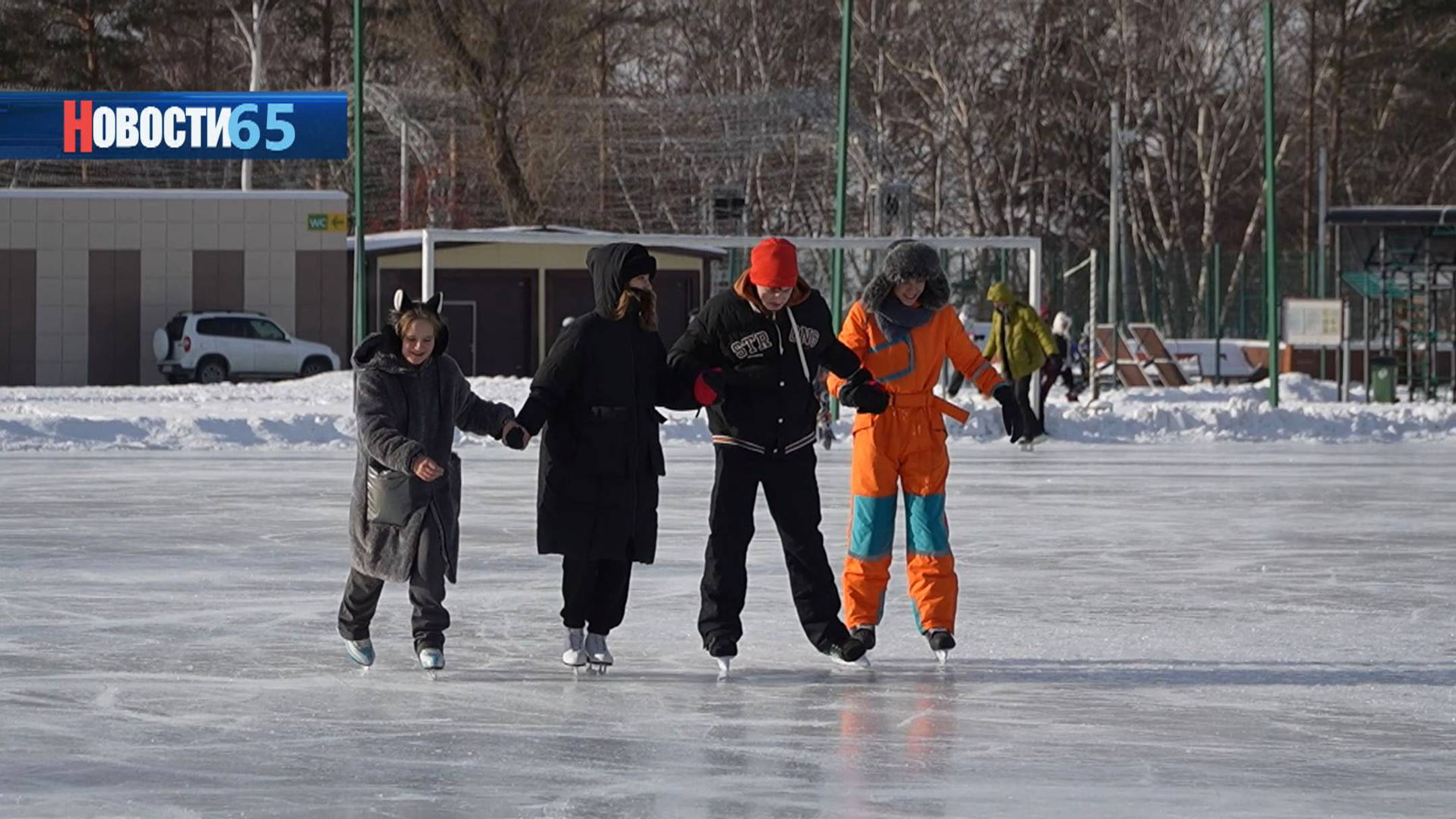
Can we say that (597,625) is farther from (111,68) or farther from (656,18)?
(111,68)

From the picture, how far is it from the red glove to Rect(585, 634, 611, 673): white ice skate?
74 centimetres

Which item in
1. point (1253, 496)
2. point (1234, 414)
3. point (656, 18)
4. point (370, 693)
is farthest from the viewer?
point (656, 18)

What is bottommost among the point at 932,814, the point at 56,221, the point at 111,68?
the point at 932,814

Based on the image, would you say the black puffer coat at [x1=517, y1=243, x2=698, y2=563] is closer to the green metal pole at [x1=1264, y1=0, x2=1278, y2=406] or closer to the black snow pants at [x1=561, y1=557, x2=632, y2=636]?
the black snow pants at [x1=561, y1=557, x2=632, y2=636]

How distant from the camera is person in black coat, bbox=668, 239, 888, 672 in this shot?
6531 mm

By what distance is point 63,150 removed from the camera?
97.7 ft

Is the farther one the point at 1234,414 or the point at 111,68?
the point at 111,68

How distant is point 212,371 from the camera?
30.8 meters

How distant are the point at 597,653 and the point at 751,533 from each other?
0.54 metres

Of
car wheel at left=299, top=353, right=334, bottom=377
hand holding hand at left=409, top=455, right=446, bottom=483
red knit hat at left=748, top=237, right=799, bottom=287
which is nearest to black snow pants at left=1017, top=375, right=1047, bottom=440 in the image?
red knit hat at left=748, top=237, right=799, bottom=287

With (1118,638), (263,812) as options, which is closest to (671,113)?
(1118,638)

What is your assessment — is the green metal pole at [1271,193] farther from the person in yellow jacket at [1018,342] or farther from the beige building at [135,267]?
the beige building at [135,267]

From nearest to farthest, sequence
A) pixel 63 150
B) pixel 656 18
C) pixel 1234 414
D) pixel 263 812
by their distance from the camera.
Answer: pixel 263 812, pixel 1234 414, pixel 63 150, pixel 656 18

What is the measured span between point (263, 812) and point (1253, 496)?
9452 millimetres
